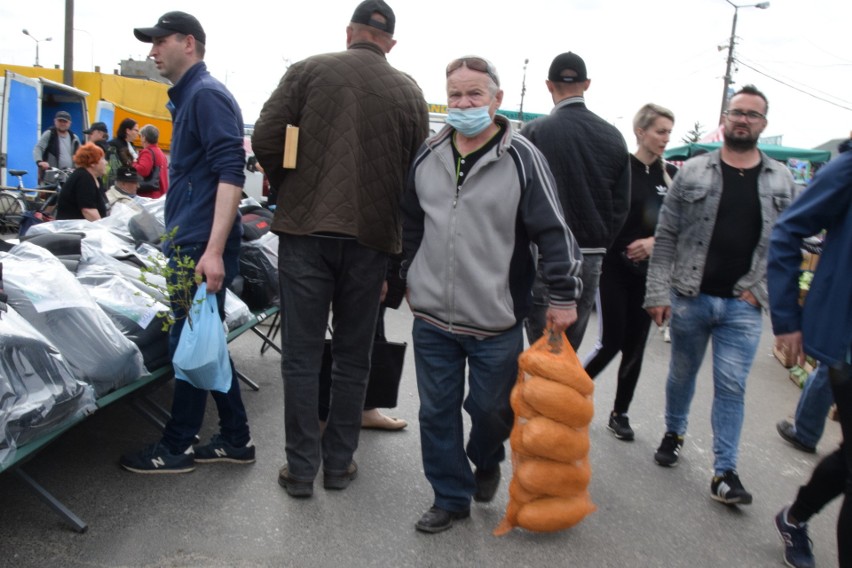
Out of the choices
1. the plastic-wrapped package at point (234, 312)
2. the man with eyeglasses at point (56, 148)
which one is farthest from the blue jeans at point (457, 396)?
the man with eyeglasses at point (56, 148)

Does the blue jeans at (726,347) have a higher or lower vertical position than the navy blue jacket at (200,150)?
lower

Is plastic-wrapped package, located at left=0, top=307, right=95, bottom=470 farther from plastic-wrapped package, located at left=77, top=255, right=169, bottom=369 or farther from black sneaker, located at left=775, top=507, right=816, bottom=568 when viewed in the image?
black sneaker, located at left=775, top=507, right=816, bottom=568

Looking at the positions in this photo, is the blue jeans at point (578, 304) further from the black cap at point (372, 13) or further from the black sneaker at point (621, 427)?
the black cap at point (372, 13)

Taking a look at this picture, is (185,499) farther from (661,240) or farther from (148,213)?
(661,240)

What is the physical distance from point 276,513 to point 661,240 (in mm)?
2372

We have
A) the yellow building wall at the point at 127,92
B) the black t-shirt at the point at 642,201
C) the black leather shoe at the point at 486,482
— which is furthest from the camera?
the yellow building wall at the point at 127,92

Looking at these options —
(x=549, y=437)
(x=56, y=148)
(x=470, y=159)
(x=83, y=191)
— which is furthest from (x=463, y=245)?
(x=56, y=148)

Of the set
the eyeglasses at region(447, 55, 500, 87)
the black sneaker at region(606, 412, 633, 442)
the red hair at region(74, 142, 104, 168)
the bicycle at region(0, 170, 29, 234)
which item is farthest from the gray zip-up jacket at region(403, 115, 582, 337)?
the bicycle at region(0, 170, 29, 234)

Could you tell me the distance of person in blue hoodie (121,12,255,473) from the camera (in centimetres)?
316

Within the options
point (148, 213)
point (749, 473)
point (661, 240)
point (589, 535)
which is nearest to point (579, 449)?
point (589, 535)

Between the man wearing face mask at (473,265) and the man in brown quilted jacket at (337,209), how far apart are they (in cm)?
22

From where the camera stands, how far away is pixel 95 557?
8.80ft

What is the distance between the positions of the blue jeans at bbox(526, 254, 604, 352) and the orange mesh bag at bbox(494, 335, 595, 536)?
522 millimetres

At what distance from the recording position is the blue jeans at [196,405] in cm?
331
